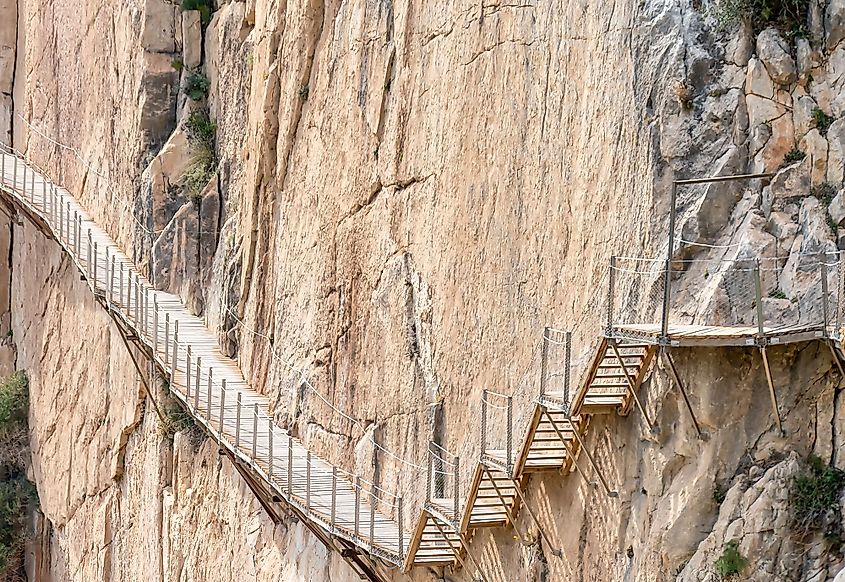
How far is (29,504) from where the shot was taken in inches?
1248

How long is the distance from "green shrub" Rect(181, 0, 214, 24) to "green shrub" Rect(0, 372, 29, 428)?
37.6 feet

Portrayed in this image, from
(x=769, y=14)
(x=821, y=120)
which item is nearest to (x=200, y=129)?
(x=769, y=14)

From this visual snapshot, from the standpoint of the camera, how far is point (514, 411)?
12.9 meters

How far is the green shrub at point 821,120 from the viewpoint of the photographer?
9.94 m

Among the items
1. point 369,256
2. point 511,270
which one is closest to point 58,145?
point 369,256

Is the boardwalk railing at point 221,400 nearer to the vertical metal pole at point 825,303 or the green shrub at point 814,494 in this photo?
the green shrub at point 814,494

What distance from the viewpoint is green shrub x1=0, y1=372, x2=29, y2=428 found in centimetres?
3103

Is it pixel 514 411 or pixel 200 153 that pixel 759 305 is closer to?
pixel 514 411

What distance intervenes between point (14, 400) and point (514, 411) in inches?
822

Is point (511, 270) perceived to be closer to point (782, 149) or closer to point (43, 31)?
point (782, 149)

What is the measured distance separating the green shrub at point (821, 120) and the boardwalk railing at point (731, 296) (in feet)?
3.16

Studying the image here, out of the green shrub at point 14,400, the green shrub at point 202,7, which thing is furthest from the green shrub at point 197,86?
the green shrub at point 14,400

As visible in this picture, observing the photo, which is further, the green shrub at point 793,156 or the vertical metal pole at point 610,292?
the vertical metal pole at point 610,292

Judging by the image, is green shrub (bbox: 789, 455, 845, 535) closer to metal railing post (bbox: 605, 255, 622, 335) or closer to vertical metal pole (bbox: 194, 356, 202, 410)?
metal railing post (bbox: 605, 255, 622, 335)
